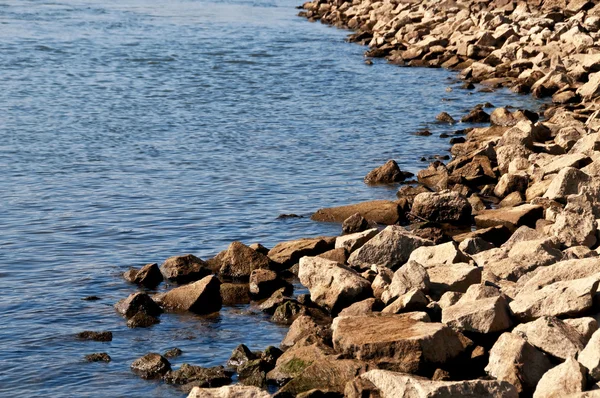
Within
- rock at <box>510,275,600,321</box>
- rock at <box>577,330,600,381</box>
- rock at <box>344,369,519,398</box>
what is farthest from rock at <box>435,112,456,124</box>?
rock at <box>344,369,519,398</box>

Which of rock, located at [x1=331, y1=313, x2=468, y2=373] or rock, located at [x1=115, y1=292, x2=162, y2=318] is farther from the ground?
rock, located at [x1=331, y1=313, x2=468, y2=373]

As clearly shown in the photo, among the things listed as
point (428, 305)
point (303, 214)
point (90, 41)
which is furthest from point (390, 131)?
point (90, 41)

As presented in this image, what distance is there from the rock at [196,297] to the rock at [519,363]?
15.5 feet

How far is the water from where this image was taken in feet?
41.9

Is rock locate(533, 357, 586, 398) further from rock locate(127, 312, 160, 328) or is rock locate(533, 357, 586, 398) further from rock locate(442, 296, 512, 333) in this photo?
rock locate(127, 312, 160, 328)

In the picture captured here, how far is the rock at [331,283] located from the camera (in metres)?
12.8

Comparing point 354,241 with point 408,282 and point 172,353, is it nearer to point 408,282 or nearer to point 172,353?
point 408,282

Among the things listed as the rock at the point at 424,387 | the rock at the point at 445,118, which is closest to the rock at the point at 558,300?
the rock at the point at 424,387

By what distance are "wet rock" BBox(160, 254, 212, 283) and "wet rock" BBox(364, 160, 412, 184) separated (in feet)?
22.0

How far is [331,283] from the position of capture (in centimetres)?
1311

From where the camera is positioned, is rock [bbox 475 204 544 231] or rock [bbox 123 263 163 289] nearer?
rock [bbox 123 263 163 289]

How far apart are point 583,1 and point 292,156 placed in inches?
898

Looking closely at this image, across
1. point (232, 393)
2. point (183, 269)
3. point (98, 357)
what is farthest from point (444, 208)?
point (232, 393)

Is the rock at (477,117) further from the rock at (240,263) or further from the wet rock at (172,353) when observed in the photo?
the wet rock at (172,353)
